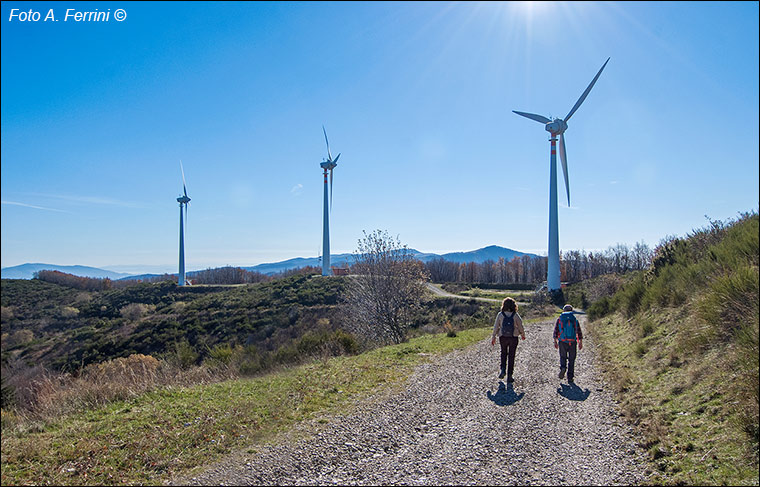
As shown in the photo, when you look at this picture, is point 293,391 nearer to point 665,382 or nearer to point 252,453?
point 252,453

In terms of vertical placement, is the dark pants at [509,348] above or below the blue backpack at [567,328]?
below

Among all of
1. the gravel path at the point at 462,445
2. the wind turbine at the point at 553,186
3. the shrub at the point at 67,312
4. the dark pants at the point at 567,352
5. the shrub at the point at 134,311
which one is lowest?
the shrub at the point at 134,311

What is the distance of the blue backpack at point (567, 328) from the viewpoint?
397 inches

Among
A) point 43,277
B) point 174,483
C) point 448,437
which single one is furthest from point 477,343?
point 43,277

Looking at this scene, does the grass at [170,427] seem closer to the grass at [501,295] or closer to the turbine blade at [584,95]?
the turbine blade at [584,95]

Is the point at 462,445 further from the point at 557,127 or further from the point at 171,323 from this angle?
the point at 557,127

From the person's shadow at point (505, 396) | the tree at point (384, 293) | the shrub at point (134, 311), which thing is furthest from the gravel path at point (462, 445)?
the shrub at point (134, 311)

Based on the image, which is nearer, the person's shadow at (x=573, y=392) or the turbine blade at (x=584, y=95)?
the person's shadow at (x=573, y=392)

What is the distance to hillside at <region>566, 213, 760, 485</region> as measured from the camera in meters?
5.02

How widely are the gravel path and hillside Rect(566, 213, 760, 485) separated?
0.47 m

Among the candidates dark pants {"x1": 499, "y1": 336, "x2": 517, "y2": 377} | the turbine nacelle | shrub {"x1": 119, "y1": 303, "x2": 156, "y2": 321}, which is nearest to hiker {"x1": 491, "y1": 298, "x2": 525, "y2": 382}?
dark pants {"x1": 499, "y1": 336, "x2": 517, "y2": 377}

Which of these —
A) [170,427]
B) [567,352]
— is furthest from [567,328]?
[170,427]

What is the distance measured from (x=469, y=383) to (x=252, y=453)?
571 cm

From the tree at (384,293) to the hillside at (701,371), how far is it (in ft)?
38.5
